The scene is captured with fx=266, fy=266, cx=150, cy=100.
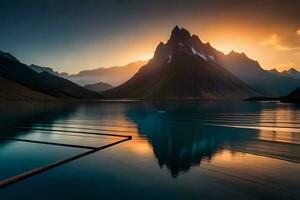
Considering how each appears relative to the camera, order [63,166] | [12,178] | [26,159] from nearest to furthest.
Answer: [12,178] → [63,166] → [26,159]

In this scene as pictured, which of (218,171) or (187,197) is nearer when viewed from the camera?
(187,197)

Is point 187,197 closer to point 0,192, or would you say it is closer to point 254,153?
point 0,192

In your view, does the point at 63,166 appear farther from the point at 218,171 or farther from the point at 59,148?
the point at 218,171

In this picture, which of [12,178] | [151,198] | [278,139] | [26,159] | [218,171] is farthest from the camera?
[278,139]

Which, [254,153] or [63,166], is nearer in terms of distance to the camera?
[63,166]

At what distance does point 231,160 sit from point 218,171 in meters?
5.24

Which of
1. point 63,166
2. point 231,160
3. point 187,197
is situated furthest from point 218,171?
point 63,166

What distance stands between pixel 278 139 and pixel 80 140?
115ft

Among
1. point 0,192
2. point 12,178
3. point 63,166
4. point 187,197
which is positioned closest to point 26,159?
point 63,166

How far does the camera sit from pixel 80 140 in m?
47.6

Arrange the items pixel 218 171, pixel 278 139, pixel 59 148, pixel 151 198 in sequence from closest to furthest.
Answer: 1. pixel 151 198
2. pixel 218 171
3. pixel 59 148
4. pixel 278 139

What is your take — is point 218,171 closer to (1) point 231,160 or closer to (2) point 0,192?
(1) point 231,160

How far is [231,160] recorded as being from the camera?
3225 cm

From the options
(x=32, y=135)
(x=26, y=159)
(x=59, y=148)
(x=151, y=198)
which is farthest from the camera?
(x=32, y=135)
